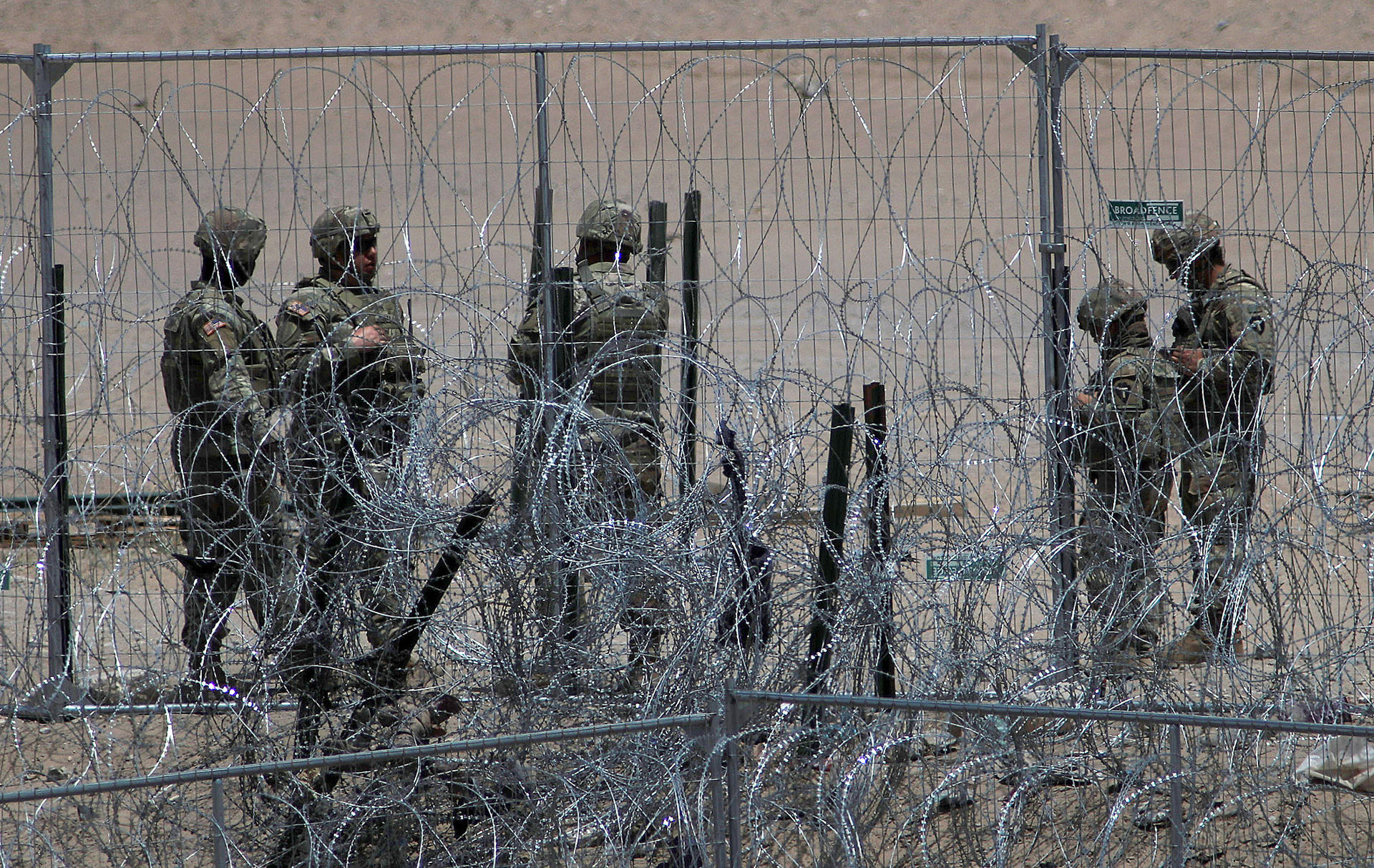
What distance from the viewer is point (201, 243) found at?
5652 mm

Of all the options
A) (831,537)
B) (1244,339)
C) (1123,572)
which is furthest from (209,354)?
(1244,339)

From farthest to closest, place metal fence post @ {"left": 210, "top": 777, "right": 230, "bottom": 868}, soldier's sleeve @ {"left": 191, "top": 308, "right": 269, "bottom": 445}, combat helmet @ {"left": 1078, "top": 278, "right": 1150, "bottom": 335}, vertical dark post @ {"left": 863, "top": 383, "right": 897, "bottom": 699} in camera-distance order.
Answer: combat helmet @ {"left": 1078, "top": 278, "right": 1150, "bottom": 335}, soldier's sleeve @ {"left": 191, "top": 308, "right": 269, "bottom": 445}, vertical dark post @ {"left": 863, "top": 383, "right": 897, "bottom": 699}, metal fence post @ {"left": 210, "top": 777, "right": 230, "bottom": 868}

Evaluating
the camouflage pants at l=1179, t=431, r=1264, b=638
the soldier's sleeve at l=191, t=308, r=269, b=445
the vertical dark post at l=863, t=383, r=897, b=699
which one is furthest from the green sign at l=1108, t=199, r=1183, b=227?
the soldier's sleeve at l=191, t=308, r=269, b=445

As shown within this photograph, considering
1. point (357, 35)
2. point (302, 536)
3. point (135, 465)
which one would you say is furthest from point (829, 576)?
point (357, 35)

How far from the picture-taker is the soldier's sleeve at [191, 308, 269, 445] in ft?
17.2

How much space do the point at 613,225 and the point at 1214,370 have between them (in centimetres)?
232

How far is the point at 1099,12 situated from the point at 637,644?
1512cm

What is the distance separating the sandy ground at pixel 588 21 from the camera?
1711 cm

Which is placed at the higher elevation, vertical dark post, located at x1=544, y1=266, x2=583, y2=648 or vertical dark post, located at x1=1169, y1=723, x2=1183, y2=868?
vertical dark post, located at x1=544, y1=266, x2=583, y2=648

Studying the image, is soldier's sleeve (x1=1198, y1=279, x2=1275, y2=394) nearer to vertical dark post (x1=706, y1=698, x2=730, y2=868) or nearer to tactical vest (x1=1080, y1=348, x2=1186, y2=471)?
tactical vest (x1=1080, y1=348, x2=1186, y2=471)

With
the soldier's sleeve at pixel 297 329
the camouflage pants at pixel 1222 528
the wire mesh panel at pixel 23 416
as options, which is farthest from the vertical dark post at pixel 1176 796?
the soldier's sleeve at pixel 297 329

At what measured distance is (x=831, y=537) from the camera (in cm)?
455

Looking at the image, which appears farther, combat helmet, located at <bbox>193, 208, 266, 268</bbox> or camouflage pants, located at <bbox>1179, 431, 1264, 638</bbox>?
combat helmet, located at <bbox>193, 208, 266, 268</bbox>

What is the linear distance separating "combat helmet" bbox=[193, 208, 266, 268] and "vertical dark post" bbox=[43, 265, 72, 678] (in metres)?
0.53
